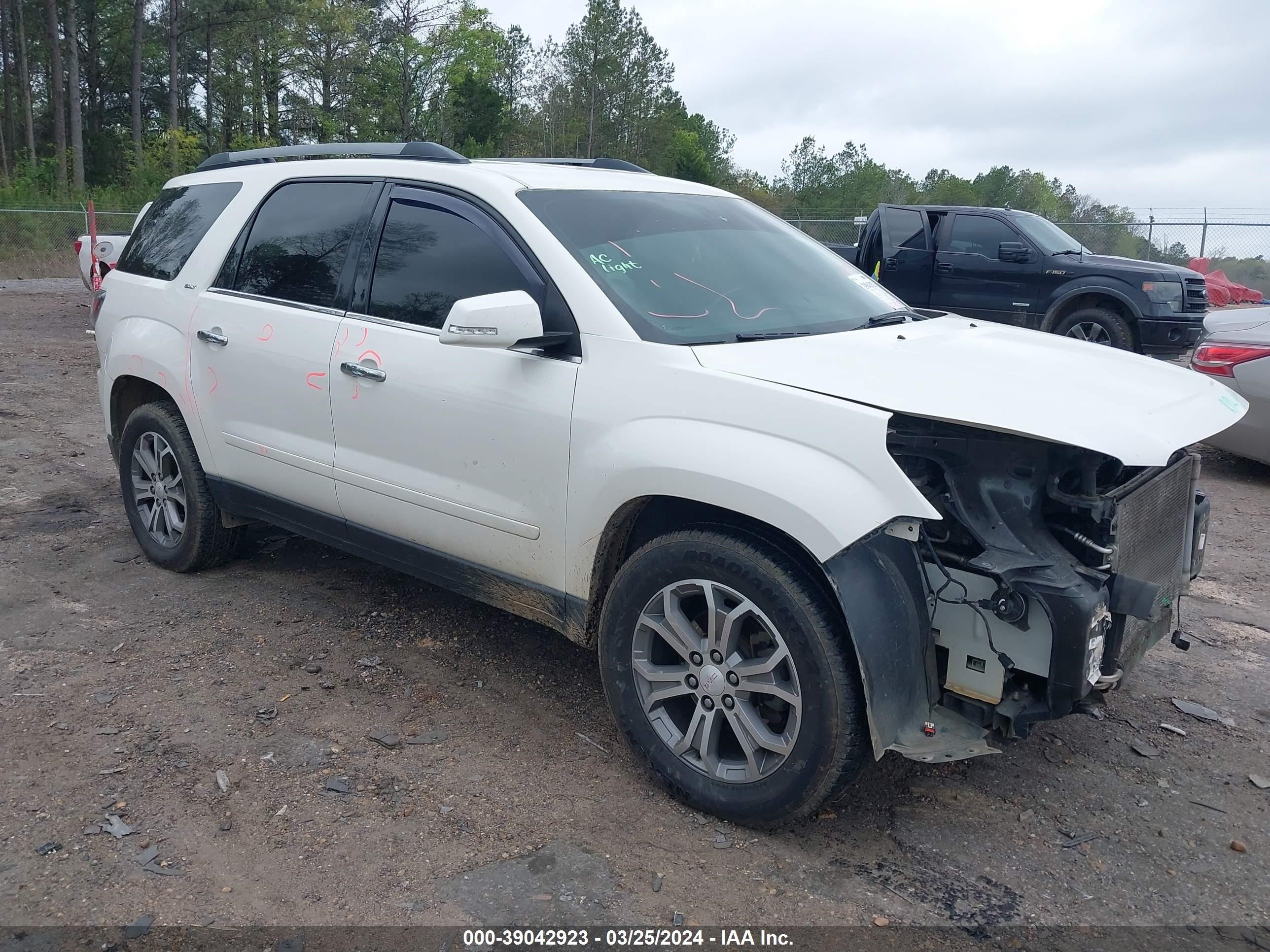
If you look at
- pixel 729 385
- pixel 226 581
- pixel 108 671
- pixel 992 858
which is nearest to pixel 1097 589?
pixel 992 858

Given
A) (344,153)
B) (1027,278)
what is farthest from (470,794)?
(1027,278)

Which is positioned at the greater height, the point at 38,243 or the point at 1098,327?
the point at 38,243

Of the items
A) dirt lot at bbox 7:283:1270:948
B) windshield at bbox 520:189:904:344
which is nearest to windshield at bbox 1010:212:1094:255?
dirt lot at bbox 7:283:1270:948

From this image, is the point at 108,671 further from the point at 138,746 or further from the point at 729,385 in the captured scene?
the point at 729,385

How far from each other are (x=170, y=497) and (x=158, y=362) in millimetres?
669

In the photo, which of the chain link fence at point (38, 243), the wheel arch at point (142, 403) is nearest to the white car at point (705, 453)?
the wheel arch at point (142, 403)

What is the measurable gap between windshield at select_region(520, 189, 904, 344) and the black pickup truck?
741 centimetres

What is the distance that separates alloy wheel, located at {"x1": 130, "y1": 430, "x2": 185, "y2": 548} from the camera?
190 inches

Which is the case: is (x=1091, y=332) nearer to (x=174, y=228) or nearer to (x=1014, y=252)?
(x=1014, y=252)

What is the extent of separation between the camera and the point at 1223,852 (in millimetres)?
2965

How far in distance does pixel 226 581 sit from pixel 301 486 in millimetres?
1092

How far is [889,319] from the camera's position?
3.84 m

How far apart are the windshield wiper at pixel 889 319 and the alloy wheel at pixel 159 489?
3.23 meters

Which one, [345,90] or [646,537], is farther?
[345,90]
